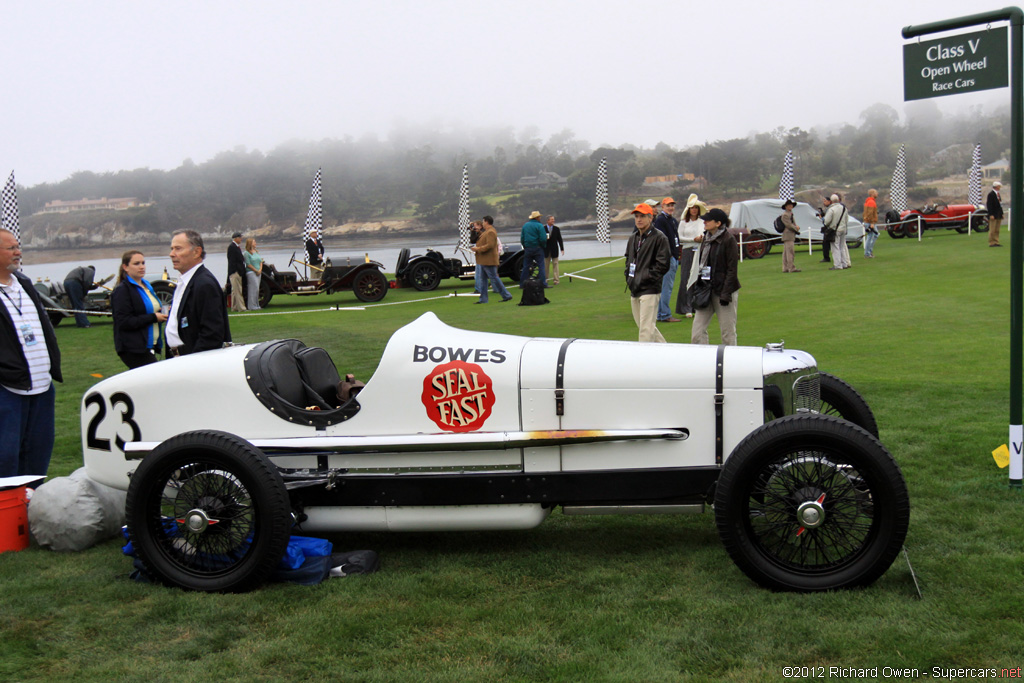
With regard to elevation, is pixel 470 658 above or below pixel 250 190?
below

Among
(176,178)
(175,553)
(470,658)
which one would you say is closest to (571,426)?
(470,658)

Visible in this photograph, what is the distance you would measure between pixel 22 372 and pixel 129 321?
115 centimetres

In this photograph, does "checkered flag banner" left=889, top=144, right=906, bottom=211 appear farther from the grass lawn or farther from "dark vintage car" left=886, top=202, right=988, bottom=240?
the grass lawn

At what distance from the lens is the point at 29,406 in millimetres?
5102

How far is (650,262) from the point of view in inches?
347

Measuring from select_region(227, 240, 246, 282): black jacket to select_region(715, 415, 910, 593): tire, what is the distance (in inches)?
650

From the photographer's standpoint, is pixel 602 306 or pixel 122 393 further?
pixel 602 306

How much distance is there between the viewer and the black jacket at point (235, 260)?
18288 mm

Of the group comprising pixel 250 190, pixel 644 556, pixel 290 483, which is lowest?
pixel 644 556

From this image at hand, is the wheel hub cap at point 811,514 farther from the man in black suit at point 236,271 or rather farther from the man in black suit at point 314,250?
the man in black suit at point 314,250

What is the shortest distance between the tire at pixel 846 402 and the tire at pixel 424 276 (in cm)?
1702

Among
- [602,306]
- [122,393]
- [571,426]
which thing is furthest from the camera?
[602,306]

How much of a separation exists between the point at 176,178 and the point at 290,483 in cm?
5825

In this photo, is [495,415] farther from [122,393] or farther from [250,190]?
[250,190]
